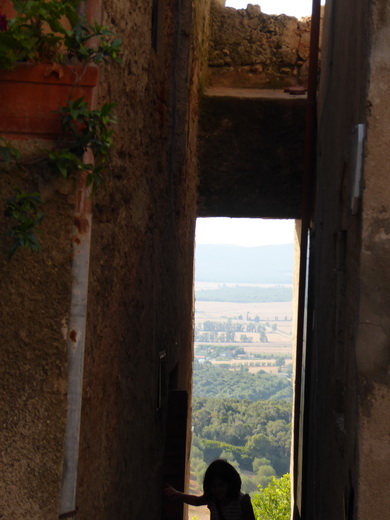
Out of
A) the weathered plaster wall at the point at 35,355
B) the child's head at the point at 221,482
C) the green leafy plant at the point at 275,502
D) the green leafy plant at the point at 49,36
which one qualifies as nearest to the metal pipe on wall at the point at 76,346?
the weathered plaster wall at the point at 35,355

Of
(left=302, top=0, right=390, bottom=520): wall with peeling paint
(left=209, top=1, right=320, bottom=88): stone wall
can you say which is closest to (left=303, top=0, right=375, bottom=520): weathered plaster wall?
(left=302, top=0, right=390, bottom=520): wall with peeling paint

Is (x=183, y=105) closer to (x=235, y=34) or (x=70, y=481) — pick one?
(x=235, y=34)

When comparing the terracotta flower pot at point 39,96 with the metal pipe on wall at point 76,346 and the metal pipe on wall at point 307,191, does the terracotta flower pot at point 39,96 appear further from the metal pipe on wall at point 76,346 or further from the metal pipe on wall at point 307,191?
the metal pipe on wall at point 307,191

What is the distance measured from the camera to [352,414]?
3.44 m

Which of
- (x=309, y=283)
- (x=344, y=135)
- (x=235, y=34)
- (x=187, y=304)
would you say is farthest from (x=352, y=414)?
(x=235, y=34)

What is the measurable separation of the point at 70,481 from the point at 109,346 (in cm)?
87

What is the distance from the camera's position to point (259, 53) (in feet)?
26.3

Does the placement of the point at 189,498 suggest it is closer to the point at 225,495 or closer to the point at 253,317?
the point at 225,495

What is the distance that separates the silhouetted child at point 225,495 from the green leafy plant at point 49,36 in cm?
297

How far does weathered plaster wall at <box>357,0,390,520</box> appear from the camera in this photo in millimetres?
3270

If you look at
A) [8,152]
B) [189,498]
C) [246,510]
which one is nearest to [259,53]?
[189,498]

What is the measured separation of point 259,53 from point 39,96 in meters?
5.37

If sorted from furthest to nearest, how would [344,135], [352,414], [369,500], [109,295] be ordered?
1. [344,135]
2. [109,295]
3. [352,414]
4. [369,500]

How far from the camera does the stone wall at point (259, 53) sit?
7984 mm
